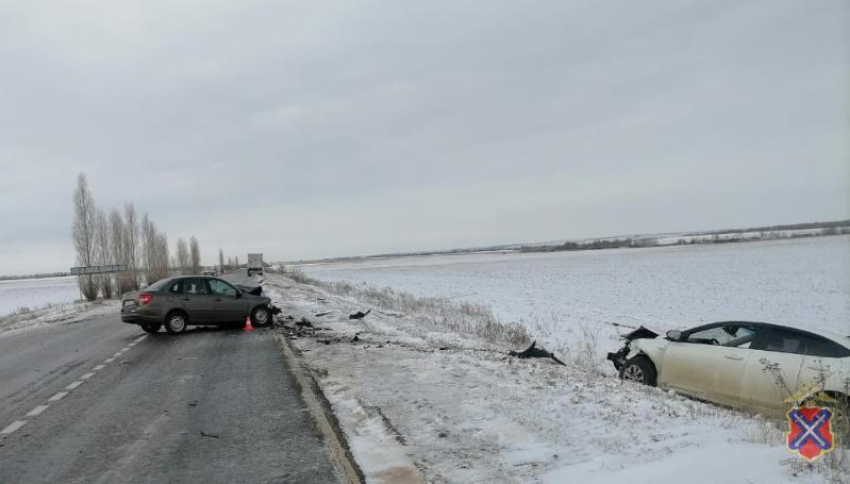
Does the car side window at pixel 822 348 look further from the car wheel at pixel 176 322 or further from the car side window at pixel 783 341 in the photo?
the car wheel at pixel 176 322

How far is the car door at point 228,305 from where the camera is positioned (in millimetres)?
19344

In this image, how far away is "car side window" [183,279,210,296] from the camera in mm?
19094

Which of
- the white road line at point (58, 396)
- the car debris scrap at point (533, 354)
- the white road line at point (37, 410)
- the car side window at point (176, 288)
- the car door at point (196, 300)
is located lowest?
the car debris scrap at point (533, 354)

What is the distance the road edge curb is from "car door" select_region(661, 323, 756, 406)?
5367 mm

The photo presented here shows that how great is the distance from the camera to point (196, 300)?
62.3 feet

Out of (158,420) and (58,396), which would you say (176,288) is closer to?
(58,396)

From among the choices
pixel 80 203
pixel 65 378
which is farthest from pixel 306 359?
pixel 80 203

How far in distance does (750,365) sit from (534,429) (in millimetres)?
3976

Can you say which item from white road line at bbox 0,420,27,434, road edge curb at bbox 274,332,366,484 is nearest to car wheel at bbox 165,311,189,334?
road edge curb at bbox 274,332,366,484

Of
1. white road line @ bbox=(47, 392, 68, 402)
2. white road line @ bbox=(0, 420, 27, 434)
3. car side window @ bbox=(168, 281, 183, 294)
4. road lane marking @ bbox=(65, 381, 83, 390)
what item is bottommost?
road lane marking @ bbox=(65, 381, 83, 390)

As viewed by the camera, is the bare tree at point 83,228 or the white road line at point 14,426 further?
the bare tree at point 83,228

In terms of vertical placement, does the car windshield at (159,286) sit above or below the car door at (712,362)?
above

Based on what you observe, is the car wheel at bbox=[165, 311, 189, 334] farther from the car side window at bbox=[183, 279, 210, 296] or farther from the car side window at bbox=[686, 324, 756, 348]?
the car side window at bbox=[686, 324, 756, 348]

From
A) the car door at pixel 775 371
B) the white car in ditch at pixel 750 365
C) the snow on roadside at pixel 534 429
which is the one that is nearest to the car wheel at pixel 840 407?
the white car in ditch at pixel 750 365
